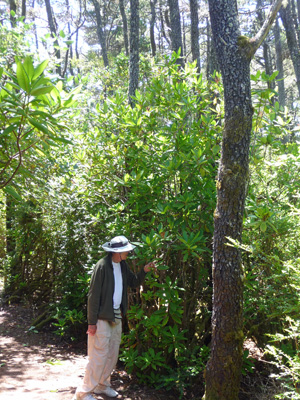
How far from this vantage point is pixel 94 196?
544 cm

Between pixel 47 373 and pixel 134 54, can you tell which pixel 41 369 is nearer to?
pixel 47 373

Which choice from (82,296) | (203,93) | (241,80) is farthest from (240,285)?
(82,296)

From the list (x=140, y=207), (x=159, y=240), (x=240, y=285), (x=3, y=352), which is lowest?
(x=3, y=352)

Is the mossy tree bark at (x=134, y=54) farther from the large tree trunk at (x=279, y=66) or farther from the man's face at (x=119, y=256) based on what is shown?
the large tree trunk at (x=279, y=66)

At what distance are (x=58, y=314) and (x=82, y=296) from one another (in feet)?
2.25

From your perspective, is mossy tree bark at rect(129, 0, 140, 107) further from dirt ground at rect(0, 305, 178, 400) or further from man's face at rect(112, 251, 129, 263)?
dirt ground at rect(0, 305, 178, 400)

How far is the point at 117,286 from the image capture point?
4.47 metres

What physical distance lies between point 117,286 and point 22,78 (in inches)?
107

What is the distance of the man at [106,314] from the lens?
4262mm

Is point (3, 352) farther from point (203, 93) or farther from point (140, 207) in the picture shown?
point (203, 93)

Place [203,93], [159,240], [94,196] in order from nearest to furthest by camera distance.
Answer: [159,240]
[203,93]
[94,196]

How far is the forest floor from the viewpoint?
175 inches

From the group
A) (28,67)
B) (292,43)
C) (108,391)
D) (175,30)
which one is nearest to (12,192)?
(28,67)

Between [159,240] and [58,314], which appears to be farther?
[58,314]
